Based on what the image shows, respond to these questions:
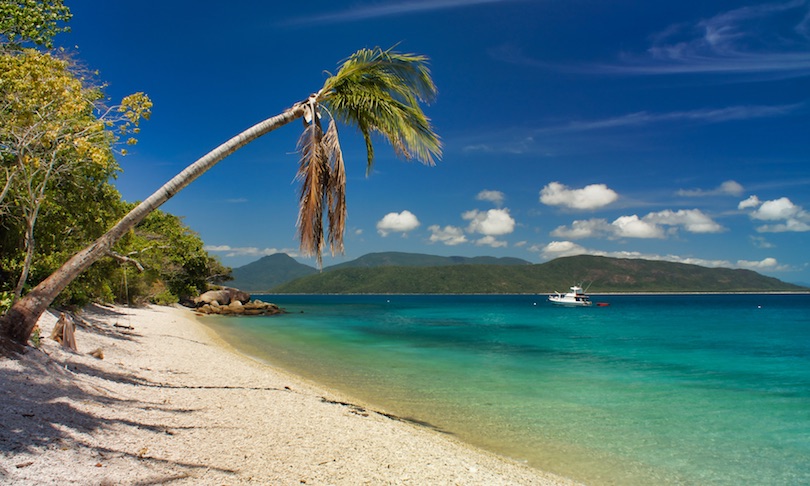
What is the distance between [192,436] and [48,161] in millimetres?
8211

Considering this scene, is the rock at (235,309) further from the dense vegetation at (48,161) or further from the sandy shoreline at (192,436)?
the sandy shoreline at (192,436)

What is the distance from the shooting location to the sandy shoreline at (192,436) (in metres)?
4.49

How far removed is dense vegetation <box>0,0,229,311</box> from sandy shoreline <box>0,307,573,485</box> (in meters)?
2.14

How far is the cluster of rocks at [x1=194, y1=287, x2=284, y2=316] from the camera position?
157ft

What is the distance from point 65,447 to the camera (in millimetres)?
4582

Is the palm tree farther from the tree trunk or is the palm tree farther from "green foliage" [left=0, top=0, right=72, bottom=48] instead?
"green foliage" [left=0, top=0, right=72, bottom=48]

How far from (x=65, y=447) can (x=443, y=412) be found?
7.55m

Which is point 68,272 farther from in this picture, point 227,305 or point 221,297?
point 221,297

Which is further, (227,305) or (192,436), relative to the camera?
(227,305)

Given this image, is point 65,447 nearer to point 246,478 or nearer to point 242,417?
point 246,478

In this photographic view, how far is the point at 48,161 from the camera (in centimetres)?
1038

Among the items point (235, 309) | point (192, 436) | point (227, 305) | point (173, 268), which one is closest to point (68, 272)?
point (192, 436)

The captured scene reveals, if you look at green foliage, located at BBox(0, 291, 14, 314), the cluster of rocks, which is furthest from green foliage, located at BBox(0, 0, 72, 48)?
the cluster of rocks

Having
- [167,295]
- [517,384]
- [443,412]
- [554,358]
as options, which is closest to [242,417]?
[443,412]
